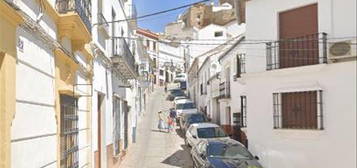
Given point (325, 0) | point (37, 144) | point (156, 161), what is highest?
point (325, 0)

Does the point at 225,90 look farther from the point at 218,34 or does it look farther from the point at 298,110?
the point at 218,34

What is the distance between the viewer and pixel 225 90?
25.2m

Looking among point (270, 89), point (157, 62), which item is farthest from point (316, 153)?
point (157, 62)

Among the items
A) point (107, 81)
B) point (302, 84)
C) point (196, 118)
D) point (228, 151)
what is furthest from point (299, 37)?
point (196, 118)

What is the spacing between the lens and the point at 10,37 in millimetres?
4406

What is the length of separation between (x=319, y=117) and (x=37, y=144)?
7.56 metres

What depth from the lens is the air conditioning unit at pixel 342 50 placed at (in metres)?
10.2

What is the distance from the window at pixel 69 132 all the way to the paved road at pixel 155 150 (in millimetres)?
8892

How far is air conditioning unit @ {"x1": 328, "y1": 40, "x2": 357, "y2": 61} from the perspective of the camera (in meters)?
10.2

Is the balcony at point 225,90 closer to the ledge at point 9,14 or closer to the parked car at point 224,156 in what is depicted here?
the parked car at point 224,156

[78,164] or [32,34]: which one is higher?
[32,34]

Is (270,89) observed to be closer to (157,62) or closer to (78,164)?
(78,164)

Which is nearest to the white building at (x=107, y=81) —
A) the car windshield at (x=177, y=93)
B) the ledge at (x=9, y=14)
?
the ledge at (x=9, y=14)

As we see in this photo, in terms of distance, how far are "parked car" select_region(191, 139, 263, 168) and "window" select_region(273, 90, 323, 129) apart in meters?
1.49
